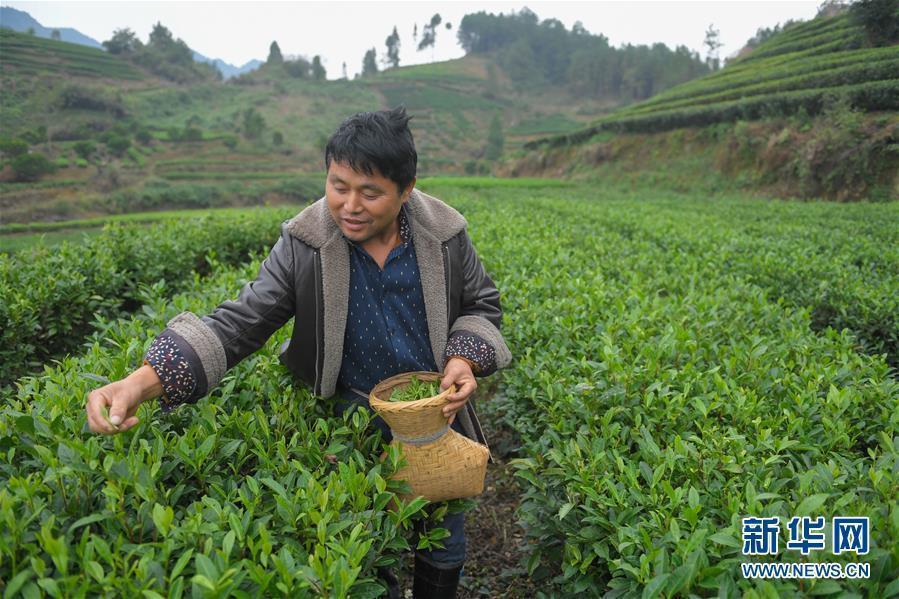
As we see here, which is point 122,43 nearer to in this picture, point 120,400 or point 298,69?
point 298,69

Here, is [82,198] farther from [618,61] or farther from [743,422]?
[618,61]

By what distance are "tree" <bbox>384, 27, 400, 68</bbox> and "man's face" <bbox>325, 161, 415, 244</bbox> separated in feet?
338

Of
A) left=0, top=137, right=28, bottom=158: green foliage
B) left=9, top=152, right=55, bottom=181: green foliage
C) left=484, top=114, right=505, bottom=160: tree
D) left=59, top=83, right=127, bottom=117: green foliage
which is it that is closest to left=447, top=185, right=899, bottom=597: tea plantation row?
left=9, top=152, right=55, bottom=181: green foliage

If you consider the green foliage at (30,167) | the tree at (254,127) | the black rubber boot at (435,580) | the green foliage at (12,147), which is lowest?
the black rubber boot at (435,580)

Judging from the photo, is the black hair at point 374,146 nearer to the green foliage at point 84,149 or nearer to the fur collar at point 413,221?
the fur collar at point 413,221

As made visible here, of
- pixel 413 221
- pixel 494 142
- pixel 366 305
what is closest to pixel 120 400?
pixel 366 305

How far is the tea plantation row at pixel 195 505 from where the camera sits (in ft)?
3.79

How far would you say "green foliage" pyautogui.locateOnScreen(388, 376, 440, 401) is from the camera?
1764mm

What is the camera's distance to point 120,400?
141 cm

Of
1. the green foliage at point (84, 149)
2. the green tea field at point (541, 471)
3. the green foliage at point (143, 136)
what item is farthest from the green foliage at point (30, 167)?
the green tea field at point (541, 471)

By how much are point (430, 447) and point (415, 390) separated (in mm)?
194

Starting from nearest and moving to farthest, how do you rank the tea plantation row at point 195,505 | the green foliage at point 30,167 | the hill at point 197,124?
the tea plantation row at point 195,505 → the green foliage at point 30,167 → the hill at point 197,124

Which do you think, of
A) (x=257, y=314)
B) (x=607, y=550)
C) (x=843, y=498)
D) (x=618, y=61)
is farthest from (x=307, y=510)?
(x=618, y=61)

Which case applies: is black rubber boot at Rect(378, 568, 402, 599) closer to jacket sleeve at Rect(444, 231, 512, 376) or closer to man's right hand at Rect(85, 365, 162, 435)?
jacket sleeve at Rect(444, 231, 512, 376)
